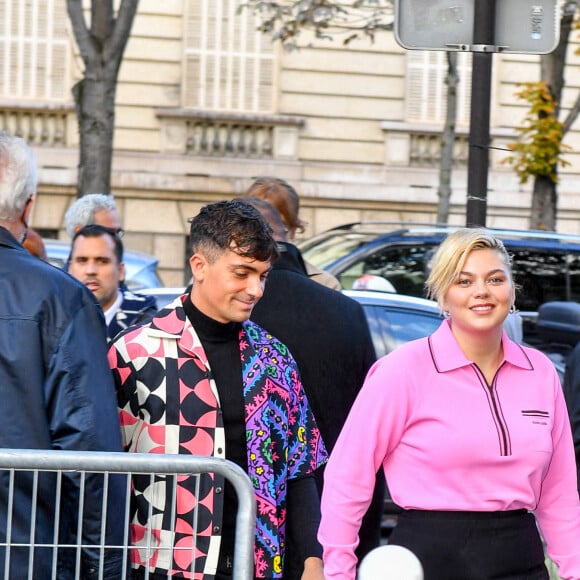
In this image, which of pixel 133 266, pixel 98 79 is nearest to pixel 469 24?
pixel 133 266

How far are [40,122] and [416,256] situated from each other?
1213cm

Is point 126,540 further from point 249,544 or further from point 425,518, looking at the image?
point 425,518

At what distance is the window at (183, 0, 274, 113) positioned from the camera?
2258 cm

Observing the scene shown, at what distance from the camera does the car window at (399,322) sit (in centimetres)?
845

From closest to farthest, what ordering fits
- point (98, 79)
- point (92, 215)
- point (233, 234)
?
point (233, 234), point (92, 215), point (98, 79)

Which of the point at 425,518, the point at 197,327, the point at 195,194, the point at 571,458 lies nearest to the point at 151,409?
the point at 197,327

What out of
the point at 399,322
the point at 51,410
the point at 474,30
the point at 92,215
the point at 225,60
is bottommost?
the point at 399,322

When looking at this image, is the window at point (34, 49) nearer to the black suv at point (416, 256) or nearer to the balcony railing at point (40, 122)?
the balcony railing at point (40, 122)

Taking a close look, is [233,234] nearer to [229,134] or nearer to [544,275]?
[544,275]

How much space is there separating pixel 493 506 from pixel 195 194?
18.6 meters

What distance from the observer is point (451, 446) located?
387cm

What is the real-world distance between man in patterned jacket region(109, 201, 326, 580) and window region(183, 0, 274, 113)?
740 inches

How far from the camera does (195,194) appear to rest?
22.2 meters

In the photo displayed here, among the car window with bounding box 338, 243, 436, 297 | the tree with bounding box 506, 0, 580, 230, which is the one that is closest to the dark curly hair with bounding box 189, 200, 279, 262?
the car window with bounding box 338, 243, 436, 297
